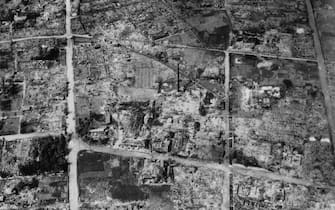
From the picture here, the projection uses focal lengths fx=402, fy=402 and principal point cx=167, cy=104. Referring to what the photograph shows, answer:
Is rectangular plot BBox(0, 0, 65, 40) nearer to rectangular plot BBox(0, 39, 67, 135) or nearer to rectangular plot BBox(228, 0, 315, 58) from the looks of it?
rectangular plot BBox(0, 39, 67, 135)

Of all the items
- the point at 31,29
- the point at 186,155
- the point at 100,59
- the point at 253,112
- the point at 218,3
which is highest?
the point at 218,3

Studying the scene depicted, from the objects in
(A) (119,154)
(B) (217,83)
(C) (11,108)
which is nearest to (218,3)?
(B) (217,83)

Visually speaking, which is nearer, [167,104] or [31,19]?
[167,104]

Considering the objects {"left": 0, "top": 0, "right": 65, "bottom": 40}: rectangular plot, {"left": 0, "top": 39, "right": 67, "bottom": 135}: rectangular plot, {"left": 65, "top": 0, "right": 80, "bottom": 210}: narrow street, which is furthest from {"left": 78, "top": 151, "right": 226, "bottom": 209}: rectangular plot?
{"left": 0, "top": 0, "right": 65, "bottom": 40}: rectangular plot

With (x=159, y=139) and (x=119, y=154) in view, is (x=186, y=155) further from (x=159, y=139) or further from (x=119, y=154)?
(x=119, y=154)

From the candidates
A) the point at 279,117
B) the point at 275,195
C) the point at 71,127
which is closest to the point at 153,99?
the point at 71,127

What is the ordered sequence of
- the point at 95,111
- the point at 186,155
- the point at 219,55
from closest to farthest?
the point at 186,155 < the point at 95,111 < the point at 219,55

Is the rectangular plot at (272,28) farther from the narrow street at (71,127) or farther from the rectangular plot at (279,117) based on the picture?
the narrow street at (71,127)

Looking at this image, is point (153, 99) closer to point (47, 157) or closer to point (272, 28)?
point (47, 157)
